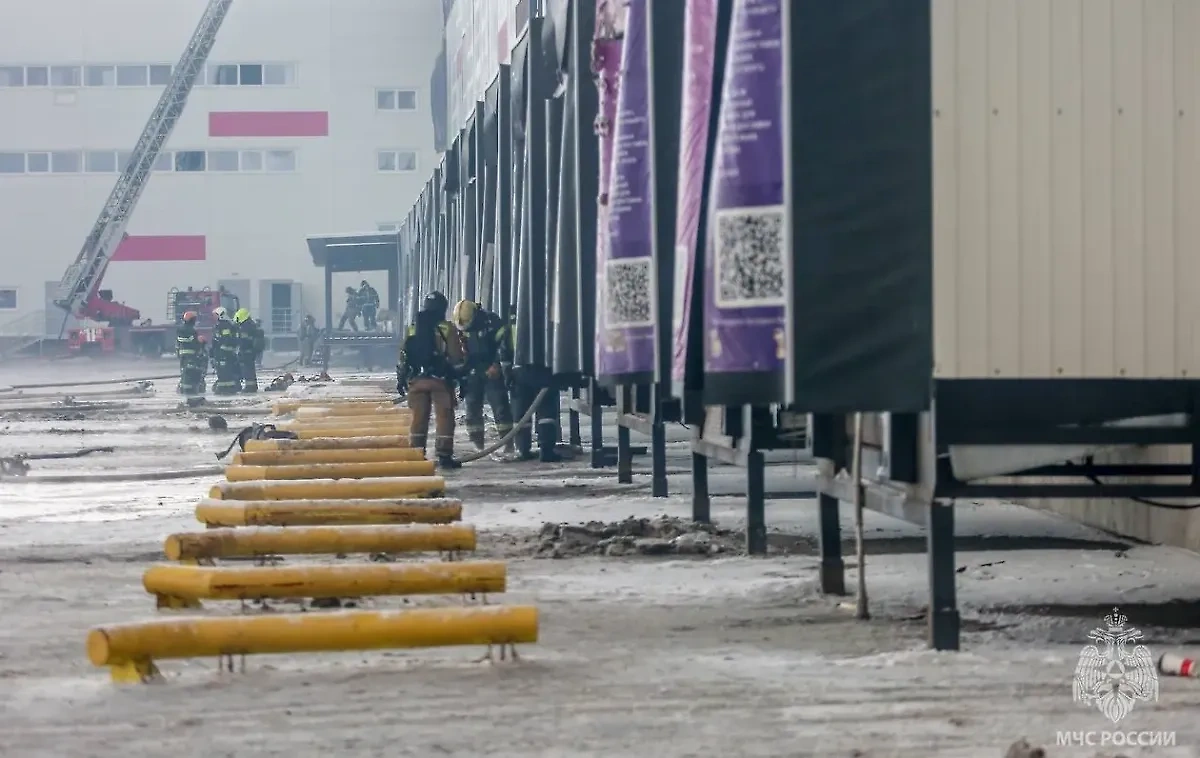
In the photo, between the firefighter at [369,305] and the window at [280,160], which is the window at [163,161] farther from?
the firefighter at [369,305]

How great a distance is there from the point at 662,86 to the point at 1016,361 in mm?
2975

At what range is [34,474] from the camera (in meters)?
14.6

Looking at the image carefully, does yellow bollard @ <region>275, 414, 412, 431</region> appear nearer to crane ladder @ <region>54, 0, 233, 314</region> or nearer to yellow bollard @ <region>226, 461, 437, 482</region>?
yellow bollard @ <region>226, 461, 437, 482</region>

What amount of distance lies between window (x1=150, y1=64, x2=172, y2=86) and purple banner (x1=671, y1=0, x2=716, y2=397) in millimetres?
48840

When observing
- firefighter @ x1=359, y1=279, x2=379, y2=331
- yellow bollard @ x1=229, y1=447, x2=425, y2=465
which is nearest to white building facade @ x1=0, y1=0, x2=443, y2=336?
firefighter @ x1=359, y1=279, x2=379, y2=331

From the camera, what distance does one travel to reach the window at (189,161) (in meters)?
52.6

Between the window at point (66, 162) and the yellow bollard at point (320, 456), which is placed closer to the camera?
the yellow bollard at point (320, 456)

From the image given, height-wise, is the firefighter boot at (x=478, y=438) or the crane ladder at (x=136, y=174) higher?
the crane ladder at (x=136, y=174)

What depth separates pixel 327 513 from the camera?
8461 millimetres

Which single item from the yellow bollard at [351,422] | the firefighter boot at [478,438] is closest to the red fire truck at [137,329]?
the yellow bollard at [351,422]

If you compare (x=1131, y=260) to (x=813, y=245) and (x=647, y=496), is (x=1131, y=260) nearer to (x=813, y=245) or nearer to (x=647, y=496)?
(x=813, y=245)

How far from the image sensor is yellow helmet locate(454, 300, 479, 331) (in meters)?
15.3

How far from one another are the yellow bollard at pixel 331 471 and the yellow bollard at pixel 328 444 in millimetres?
1307

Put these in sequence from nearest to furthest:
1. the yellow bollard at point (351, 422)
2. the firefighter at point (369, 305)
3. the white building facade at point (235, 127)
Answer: the yellow bollard at point (351, 422) → the firefighter at point (369, 305) → the white building facade at point (235, 127)
